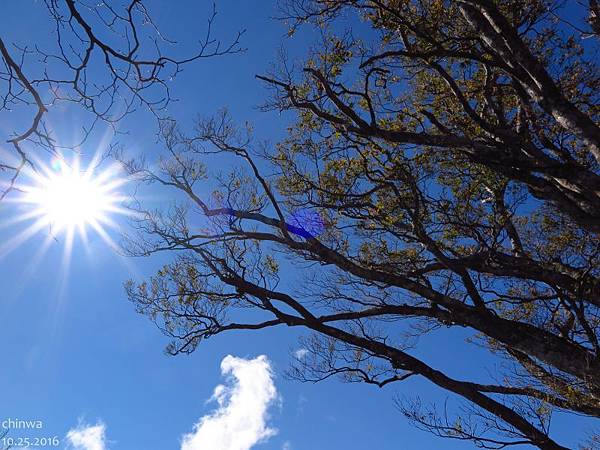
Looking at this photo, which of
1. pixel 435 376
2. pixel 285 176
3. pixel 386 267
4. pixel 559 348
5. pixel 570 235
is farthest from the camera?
pixel 285 176

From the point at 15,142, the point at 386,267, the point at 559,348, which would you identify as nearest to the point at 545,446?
the point at 559,348

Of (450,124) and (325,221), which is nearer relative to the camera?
(450,124)

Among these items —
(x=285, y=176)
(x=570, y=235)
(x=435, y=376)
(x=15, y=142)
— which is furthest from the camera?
(x=285, y=176)

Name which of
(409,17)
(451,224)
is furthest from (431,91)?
(451,224)

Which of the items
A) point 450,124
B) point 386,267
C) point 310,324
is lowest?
point 310,324

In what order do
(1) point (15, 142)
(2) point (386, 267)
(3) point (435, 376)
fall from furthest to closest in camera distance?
(2) point (386, 267)
(3) point (435, 376)
(1) point (15, 142)

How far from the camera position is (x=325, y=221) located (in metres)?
8.96

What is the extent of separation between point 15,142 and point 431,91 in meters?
8.01

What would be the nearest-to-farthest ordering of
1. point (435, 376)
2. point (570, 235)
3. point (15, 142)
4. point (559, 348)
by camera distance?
point (15, 142) < point (559, 348) < point (435, 376) < point (570, 235)

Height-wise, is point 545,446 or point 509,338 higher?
point 509,338

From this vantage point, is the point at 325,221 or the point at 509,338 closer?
the point at 509,338

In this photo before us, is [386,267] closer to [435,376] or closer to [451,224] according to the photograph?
[451,224]

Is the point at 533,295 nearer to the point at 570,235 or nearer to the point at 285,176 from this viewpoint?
the point at 570,235

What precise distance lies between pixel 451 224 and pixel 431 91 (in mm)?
2883
